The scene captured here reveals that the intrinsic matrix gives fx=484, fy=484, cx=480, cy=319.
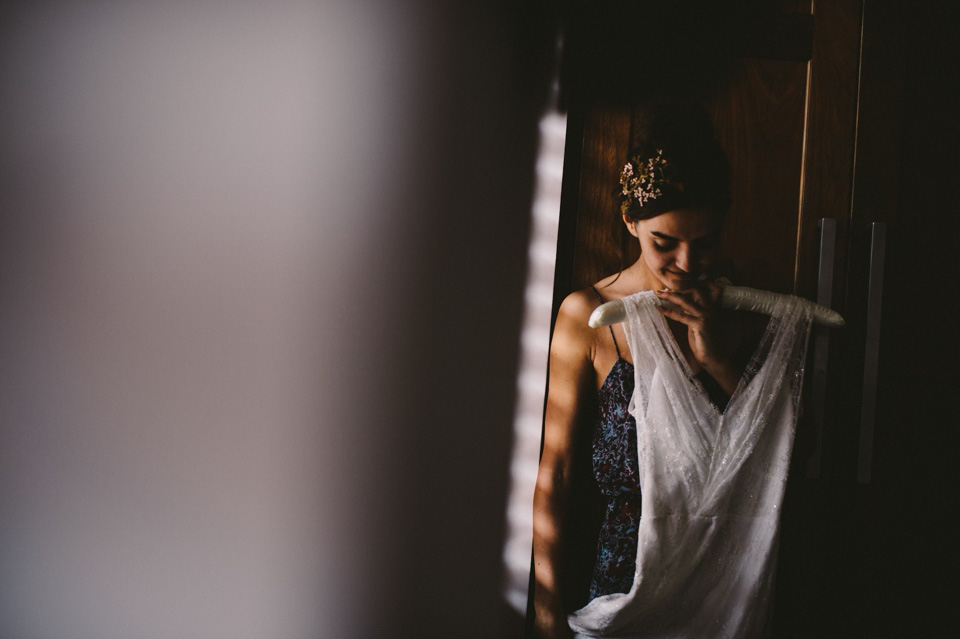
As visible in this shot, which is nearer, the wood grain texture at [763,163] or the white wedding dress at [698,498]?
the white wedding dress at [698,498]

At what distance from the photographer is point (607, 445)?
0.85m

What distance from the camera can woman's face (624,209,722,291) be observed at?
823 millimetres

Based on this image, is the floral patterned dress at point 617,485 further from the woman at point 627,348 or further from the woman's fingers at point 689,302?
the woman's fingers at point 689,302

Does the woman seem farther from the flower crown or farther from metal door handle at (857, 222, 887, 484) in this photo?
metal door handle at (857, 222, 887, 484)

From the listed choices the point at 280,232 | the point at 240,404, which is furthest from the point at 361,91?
the point at 240,404

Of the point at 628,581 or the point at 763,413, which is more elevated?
the point at 763,413

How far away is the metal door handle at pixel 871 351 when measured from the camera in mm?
854

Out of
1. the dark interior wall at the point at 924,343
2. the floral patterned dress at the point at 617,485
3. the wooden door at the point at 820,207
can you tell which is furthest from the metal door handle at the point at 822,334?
the floral patterned dress at the point at 617,485

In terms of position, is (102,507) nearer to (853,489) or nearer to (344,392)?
(344,392)

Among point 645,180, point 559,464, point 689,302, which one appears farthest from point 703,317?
point 559,464

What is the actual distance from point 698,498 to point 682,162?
1.86 ft

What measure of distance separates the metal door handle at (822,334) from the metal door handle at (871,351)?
62 millimetres

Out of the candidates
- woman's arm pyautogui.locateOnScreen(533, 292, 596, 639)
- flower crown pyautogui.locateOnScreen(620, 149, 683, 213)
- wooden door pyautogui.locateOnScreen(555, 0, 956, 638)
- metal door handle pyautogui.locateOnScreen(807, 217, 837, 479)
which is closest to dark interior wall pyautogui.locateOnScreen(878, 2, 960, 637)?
wooden door pyautogui.locateOnScreen(555, 0, 956, 638)

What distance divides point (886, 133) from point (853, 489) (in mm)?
655
